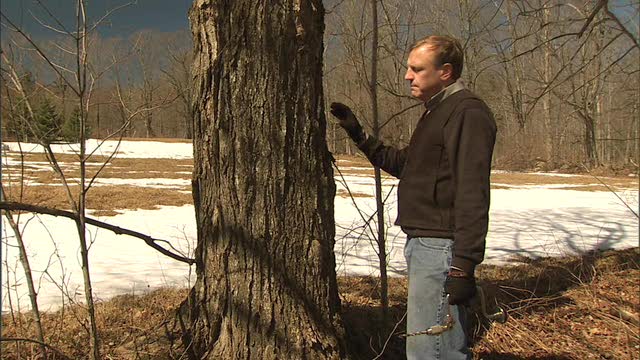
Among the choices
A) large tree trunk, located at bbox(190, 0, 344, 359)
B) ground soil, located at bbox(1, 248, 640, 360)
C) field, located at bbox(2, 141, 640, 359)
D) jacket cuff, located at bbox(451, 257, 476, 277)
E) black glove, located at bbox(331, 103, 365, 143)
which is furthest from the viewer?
field, located at bbox(2, 141, 640, 359)

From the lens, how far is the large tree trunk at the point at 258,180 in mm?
2193

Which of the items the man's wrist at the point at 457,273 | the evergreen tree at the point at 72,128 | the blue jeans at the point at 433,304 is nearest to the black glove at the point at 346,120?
the blue jeans at the point at 433,304

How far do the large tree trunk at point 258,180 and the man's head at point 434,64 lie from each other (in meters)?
0.54

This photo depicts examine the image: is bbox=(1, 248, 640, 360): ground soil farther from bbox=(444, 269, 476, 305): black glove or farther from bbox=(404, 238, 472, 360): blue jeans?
bbox=(444, 269, 476, 305): black glove

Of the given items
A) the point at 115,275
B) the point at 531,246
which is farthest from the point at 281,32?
the point at 531,246

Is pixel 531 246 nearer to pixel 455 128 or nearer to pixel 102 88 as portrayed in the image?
pixel 455 128

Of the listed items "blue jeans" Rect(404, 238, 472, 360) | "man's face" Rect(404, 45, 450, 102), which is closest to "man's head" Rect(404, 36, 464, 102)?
"man's face" Rect(404, 45, 450, 102)

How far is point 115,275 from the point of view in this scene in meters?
4.64

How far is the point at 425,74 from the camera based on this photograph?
2037 millimetres

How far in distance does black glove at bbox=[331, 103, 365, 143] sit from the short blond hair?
0.59 meters

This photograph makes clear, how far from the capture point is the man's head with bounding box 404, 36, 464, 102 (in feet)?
6.56

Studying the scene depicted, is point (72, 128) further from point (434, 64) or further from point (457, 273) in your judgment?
point (457, 273)

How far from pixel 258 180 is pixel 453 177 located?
2.92 ft

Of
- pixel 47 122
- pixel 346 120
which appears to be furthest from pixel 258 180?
pixel 47 122
